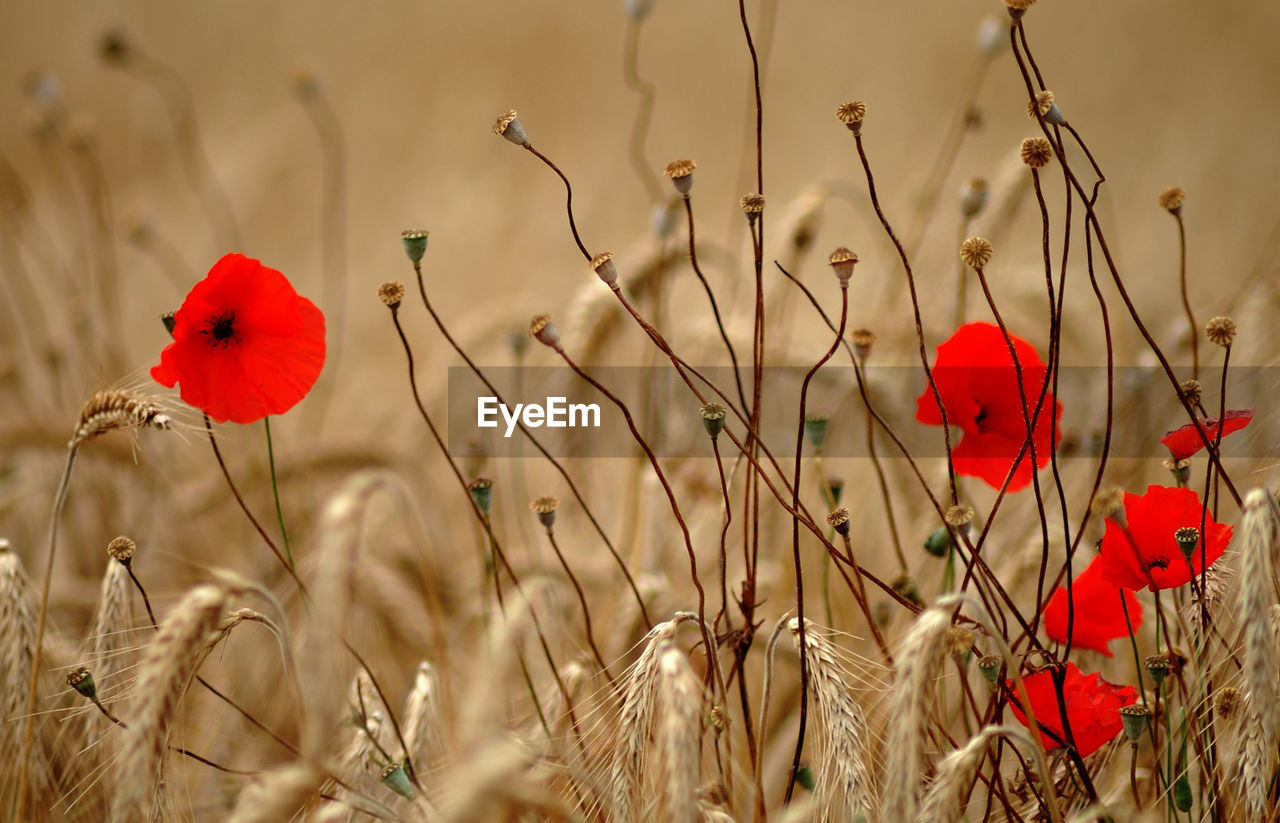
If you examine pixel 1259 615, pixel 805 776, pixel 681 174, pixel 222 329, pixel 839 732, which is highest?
pixel 681 174

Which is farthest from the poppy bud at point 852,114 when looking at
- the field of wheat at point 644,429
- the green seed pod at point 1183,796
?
the green seed pod at point 1183,796

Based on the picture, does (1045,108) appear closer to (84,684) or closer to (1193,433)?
(1193,433)

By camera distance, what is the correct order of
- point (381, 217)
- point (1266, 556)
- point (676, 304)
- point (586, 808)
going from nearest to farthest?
point (1266, 556) → point (586, 808) → point (676, 304) → point (381, 217)

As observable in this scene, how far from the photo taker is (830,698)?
0.76m

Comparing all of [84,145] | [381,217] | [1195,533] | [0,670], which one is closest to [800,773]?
[1195,533]

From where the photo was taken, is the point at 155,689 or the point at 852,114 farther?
the point at 852,114

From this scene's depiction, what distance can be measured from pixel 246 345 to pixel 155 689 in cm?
36

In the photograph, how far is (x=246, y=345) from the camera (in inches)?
34.3

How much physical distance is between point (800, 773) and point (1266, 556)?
50cm

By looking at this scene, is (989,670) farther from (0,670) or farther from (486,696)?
(0,670)

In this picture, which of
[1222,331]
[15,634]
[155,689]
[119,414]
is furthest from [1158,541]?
[15,634]

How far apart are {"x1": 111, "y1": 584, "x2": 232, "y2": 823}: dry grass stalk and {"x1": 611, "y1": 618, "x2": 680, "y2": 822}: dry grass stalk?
0.31 metres

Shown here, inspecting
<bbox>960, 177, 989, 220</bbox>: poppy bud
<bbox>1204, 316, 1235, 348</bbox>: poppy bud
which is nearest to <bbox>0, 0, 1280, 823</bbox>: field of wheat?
<bbox>1204, 316, 1235, 348</bbox>: poppy bud

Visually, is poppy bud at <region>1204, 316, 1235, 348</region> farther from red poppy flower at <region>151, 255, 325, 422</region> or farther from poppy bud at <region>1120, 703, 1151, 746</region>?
red poppy flower at <region>151, 255, 325, 422</region>
